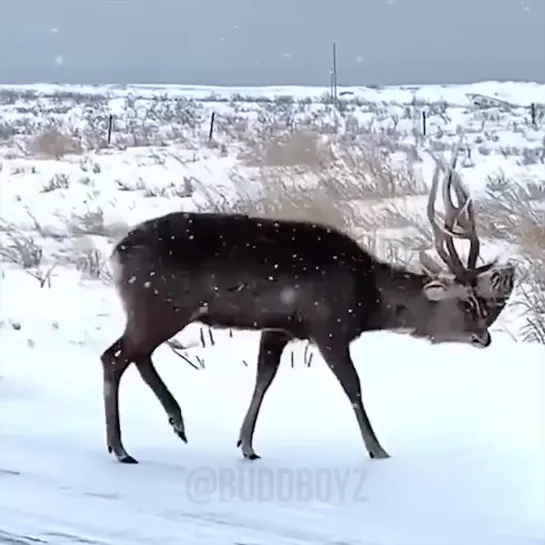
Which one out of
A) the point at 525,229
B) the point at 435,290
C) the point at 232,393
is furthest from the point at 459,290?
the point at 232,393

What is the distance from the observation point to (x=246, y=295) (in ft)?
6.90

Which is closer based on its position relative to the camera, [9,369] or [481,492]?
[481,492]

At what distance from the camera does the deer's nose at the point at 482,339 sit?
2121 mm

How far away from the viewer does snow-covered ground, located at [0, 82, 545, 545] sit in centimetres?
211

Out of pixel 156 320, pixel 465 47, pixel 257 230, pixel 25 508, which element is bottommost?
pixel 25 508

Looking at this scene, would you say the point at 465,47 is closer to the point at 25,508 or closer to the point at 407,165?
the point at 407,165

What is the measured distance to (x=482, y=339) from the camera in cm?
212

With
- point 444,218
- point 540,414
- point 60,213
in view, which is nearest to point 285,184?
point 444,218

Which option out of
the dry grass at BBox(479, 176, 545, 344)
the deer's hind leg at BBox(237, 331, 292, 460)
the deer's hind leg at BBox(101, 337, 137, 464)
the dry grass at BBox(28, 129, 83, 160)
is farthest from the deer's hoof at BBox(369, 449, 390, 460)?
the dry grass at BBox(28, 129, 83, 160)

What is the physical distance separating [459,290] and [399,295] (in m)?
0.10

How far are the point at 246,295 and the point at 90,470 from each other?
1.47 feet

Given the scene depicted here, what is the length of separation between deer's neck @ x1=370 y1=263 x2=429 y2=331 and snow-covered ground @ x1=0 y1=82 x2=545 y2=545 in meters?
0.05

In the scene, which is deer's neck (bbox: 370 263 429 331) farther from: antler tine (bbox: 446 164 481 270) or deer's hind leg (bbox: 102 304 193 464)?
deer's hind leg (bbox: 102 304 193 464)

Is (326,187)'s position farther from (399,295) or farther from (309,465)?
(309,465)
